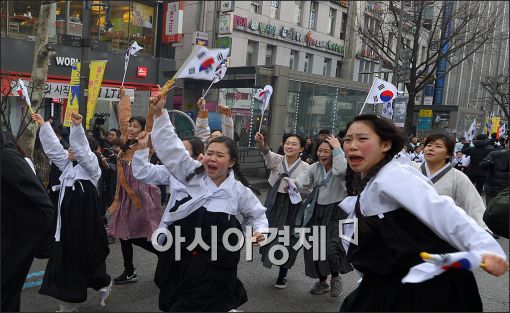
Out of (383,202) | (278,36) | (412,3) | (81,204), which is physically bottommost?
(81,204)

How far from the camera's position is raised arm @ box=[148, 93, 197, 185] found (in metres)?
2.96

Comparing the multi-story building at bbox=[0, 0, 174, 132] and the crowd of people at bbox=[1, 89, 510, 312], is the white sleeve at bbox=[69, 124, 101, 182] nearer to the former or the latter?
the crowd of people at bbox=[1, 89, 510, 312]

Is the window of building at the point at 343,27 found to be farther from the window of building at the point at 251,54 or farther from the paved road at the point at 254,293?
the paved road at the point at 254,293

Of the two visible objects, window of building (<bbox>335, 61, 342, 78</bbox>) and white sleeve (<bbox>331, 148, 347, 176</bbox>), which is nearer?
white sleeve (<bbox>331, 148, 347, 176</bbox>)

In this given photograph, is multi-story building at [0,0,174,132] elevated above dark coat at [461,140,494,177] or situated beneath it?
elevated above

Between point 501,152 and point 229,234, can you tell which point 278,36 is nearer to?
point 501,152

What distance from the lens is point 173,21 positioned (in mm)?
18000

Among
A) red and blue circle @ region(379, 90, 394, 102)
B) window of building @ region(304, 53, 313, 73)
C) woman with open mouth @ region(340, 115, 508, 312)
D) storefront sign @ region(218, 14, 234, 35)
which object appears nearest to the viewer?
woman with open mouth @ region(340, 115, 508, 312)

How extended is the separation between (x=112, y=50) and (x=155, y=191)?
13357mm

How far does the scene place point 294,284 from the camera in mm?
4973

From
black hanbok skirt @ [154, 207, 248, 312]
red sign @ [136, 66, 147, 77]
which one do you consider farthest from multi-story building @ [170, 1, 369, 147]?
black hanbok skirt @ [154, 207, 248, 312]

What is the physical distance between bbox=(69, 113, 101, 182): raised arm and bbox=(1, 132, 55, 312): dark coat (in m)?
1.48

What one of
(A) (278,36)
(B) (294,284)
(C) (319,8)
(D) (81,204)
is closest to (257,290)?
(B) (294,284)

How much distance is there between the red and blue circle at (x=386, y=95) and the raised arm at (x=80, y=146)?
553 centimetres
